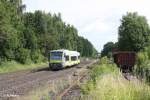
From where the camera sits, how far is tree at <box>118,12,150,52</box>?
97562 mm

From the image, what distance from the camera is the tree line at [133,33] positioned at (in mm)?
97562

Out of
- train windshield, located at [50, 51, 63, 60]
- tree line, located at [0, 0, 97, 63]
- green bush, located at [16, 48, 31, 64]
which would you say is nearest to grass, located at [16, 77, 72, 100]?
train windshield, located at [50, 51, 63, 60]

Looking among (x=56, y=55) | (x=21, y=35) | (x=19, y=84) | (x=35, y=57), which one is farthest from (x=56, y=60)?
(x=19, y=84)

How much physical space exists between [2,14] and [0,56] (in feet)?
22.3

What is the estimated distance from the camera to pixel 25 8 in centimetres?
10531

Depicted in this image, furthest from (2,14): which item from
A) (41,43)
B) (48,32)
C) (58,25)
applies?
(58,25)

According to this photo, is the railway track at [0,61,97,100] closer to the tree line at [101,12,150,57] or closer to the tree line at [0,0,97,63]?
the tree line at [0,0,97,63]

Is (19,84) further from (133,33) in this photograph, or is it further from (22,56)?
(133,33)

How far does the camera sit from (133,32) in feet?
329

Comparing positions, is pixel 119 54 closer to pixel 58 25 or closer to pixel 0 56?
pixel 0 56

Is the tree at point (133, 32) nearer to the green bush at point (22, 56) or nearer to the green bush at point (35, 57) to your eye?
the green bush at point (35, 57)

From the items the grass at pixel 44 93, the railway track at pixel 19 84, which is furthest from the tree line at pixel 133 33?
the grass at pixel 44 93

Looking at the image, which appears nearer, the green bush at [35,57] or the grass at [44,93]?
the grass at [44,93]

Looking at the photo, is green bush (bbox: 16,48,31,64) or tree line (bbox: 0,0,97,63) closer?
tree line (bbox: 0,0,97,63)
